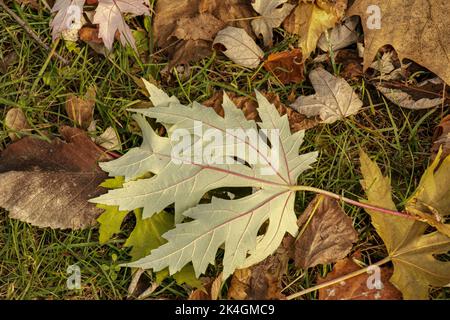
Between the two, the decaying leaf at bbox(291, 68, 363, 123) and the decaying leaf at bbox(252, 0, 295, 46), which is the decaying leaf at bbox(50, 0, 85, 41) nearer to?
the decaying leaf at bbox(252, 0, 295, 46)

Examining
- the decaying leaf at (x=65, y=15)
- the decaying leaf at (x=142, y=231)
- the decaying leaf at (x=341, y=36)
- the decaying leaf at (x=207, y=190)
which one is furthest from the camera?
the decaying leaf at (x=341, y=36)

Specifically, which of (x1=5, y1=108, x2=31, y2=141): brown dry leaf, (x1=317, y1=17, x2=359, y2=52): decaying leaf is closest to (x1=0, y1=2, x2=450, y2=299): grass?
(x1=5, y1=108, x2=31, y2=141): brown dry leaf

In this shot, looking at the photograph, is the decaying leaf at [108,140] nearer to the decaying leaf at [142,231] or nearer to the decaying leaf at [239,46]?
the decaying leaf at [142,231]

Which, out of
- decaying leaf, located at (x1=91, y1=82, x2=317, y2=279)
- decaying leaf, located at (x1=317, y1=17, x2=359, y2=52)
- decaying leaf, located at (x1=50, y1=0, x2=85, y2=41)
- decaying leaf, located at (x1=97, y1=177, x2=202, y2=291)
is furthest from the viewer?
decaying leaf, located at (x1=317, y1=17, x2=359, y2=52)

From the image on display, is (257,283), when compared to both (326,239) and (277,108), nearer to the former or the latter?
(326,239)

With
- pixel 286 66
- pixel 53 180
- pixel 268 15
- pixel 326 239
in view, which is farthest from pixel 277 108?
pixel 53 180

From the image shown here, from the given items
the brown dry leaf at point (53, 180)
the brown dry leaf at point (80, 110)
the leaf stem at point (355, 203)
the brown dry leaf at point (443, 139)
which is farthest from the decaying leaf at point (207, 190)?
the brown dry leaf at point (443, 139)
